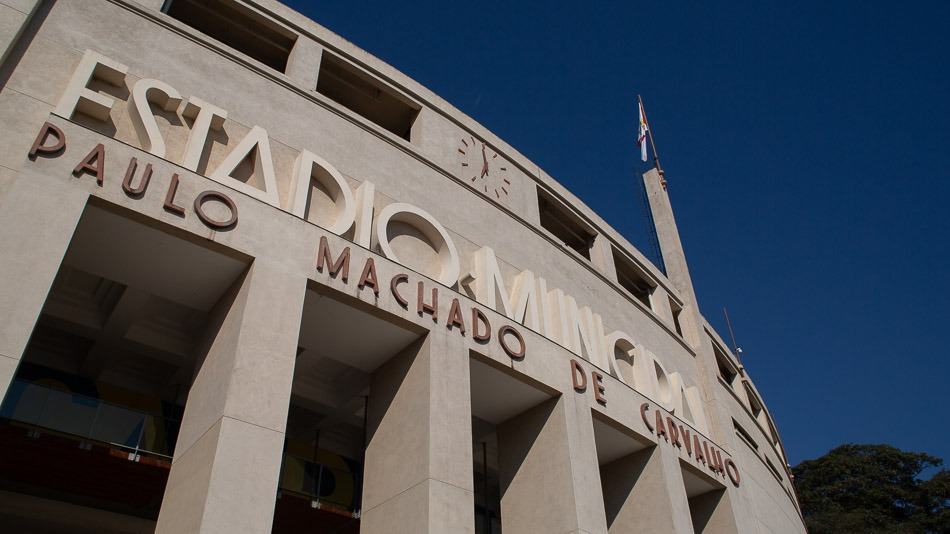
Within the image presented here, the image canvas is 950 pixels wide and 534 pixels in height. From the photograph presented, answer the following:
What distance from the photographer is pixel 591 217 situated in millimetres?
24531

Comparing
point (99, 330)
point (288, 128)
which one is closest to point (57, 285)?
point (99, 330)

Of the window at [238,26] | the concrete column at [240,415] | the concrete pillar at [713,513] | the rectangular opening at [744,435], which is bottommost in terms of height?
the concrete column at [240,415]

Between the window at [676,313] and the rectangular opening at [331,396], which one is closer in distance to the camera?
the rectangular opening at [331,396]

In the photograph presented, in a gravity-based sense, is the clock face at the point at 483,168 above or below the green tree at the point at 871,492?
below

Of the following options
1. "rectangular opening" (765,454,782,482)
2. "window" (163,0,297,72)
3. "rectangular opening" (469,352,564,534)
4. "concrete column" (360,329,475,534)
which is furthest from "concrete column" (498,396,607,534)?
"rectangular opening" (765,454,782,482)

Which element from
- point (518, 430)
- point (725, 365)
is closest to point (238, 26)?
point (518, 430)

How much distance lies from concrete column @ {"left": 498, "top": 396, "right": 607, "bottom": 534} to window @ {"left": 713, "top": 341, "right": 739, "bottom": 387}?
15.6 metres

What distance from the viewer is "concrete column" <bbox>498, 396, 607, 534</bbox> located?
15008 millimetres

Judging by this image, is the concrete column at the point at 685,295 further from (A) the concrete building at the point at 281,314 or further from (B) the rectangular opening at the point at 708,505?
(A) the concrete building at the point at 281,314

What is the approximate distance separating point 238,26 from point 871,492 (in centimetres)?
6247

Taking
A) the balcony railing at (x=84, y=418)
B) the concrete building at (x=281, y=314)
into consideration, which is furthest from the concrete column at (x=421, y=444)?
the balcony railing at (x=84, y=418)

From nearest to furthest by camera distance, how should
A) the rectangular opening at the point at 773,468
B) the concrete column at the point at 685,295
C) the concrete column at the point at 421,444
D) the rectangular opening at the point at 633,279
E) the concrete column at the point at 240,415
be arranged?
the concrete column at the point at 240,415, the concrete column at the point at 421,444, the concrete column at the point at 685,295, the rectangular opening at the point at 633,279, the rectangular opening at the point at 773,468

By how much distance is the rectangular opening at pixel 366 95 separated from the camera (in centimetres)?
1928

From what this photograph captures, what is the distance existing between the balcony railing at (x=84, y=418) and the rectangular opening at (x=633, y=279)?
648 inches
